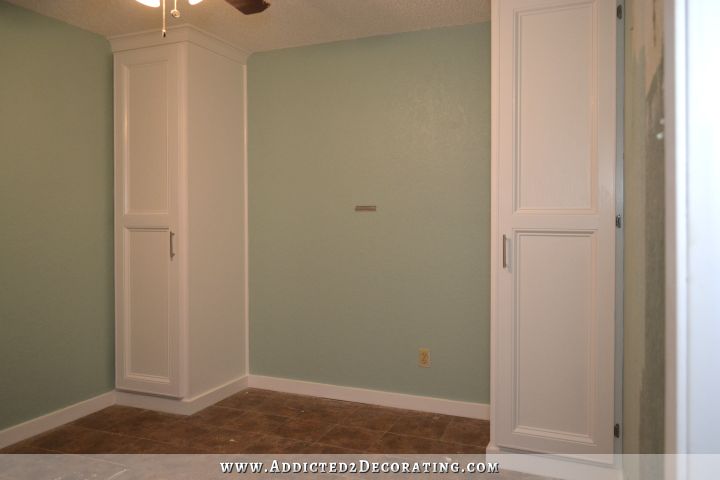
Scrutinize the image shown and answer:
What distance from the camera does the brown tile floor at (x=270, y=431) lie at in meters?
2.67

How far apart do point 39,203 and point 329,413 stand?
208 centimetres

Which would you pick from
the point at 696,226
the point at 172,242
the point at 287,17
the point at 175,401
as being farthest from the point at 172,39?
the point at 696,226

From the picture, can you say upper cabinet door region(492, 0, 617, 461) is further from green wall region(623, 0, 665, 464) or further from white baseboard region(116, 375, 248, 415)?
white baseboard region(116, 375, 248, 415)

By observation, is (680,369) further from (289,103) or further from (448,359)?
(289,103)

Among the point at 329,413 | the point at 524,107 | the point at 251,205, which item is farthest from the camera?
the point at 251,205

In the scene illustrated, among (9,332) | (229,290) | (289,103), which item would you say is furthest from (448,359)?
(9,332)

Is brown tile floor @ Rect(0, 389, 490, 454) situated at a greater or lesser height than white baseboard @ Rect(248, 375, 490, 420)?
lesser

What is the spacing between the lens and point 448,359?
3.17 m

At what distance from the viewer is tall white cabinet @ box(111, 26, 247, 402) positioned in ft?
10.3

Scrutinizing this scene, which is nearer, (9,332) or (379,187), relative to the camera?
(9,332)

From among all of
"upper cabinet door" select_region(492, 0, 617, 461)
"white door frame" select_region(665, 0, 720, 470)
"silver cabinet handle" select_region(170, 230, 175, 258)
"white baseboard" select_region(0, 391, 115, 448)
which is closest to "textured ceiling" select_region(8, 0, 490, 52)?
"upper cabinet door" select_region(492, 0, 617, 461)

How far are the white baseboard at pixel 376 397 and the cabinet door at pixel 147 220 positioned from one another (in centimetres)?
72

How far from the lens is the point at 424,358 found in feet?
10.6

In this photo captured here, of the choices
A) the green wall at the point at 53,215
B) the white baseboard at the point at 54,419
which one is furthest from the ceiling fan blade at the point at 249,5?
the white baseboard at the point at 54,419
